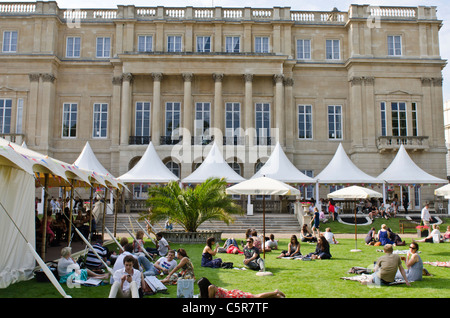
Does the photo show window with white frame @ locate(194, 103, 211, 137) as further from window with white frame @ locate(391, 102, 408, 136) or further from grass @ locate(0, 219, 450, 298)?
grass @ locate(0, 219, 450, 298)

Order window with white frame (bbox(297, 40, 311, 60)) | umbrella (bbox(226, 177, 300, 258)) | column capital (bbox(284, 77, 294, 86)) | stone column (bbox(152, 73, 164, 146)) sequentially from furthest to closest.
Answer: window with white frame (bbox(297, 40, 311, 60)) < column capital (bbox(284, 77, 294, 86)) < stone column (bbox(152, 73, 164, 146)) < umbrella (bbox(226, 177, 300, 258))

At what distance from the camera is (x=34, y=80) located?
36.9m

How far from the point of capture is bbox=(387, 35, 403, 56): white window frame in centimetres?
3891

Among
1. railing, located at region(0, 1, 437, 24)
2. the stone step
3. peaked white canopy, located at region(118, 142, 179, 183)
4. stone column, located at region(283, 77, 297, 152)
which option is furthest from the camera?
railing, located at region(0, 1, 437, 24)

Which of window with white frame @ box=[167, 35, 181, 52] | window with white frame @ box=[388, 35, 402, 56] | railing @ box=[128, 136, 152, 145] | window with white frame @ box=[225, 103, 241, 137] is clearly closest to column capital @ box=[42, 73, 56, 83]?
railing @ box=[128, 136, 152, 145]

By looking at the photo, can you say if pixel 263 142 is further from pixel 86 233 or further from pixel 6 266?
pixel 6 266

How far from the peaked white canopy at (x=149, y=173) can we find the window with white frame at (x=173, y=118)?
6.81m

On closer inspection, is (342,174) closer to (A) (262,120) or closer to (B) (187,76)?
(A) (262,120)

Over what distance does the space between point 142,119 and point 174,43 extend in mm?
7277

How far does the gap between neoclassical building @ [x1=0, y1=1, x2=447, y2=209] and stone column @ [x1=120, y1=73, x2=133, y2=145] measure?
0.08m

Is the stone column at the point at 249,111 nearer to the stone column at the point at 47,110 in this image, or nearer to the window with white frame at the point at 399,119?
the window with white frame at the point at 399,119

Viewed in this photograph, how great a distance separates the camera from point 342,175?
98.3 ft

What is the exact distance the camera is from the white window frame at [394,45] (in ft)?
128
